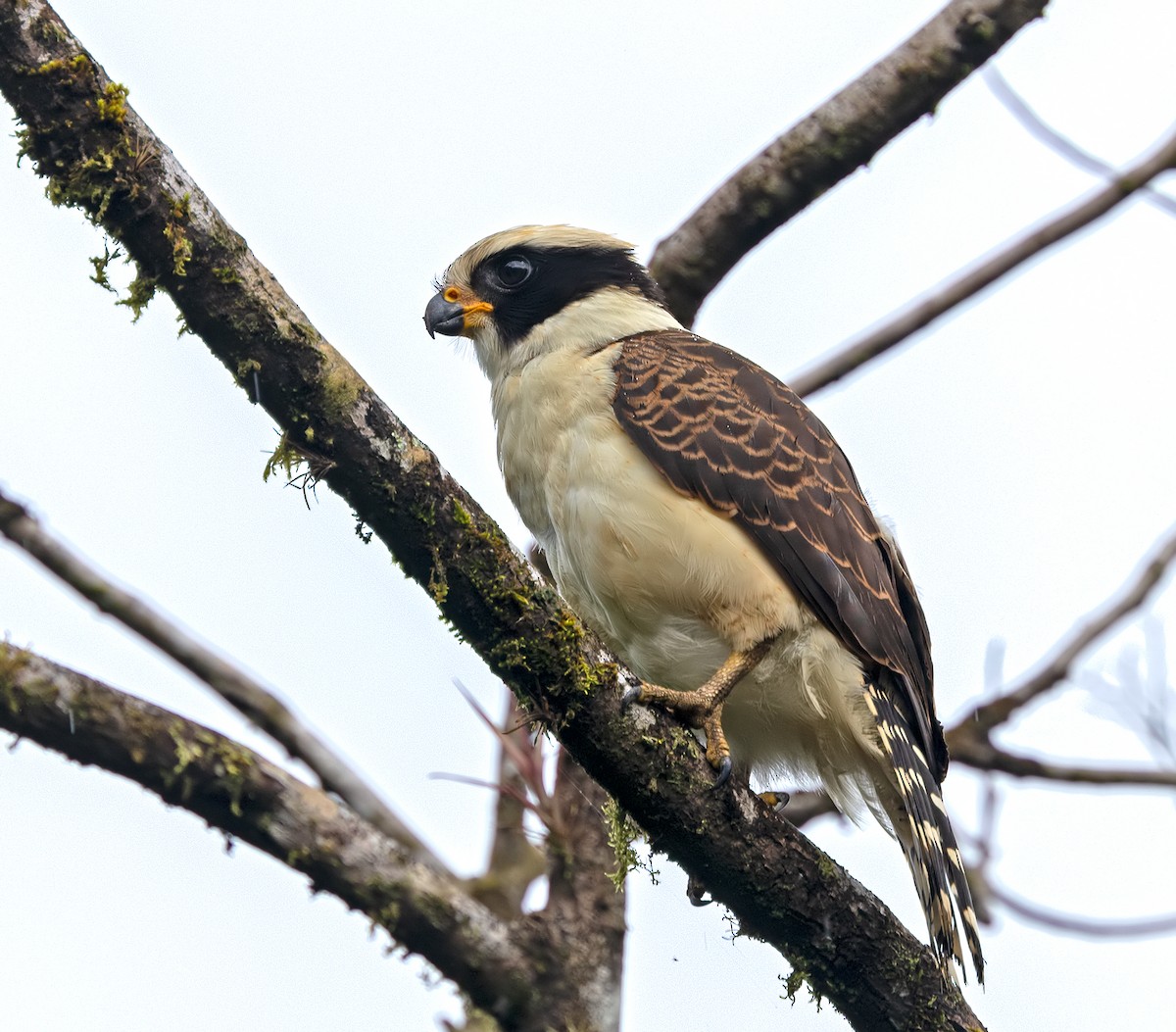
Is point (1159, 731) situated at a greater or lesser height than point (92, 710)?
greater

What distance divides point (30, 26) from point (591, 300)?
2767 mm

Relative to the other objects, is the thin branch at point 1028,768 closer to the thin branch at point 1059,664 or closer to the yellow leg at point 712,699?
the thin branch at point 1059,664

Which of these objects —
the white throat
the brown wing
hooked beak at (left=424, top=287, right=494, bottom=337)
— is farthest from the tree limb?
hooked beak at (left=424, top=287, right=494, bottom=337)

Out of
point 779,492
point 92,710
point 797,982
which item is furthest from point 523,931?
point 92,710

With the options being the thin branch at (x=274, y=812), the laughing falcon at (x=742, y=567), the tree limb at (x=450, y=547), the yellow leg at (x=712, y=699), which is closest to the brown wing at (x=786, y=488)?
the laughing falcon at (x=742, y=567)

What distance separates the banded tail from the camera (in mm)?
4117

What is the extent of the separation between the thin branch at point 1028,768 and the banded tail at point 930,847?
4.80 ft

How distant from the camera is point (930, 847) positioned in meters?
4.23

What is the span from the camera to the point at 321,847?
12.3 ft

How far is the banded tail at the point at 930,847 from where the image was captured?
4.12 metres

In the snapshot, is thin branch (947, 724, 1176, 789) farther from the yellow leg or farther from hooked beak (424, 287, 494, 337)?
hooked beak (424, 287, 494, 337)

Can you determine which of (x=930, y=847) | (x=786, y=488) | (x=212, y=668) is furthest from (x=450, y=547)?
(x=212, y=668)

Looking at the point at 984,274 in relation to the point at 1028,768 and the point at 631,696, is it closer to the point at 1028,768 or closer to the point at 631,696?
the point at 1028,768

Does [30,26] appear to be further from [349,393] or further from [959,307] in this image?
[959,307]
